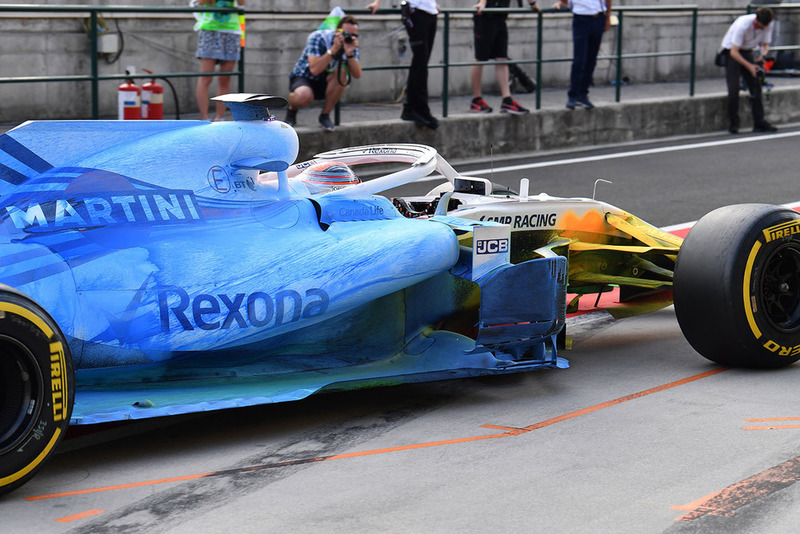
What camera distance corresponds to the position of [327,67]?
40.7ft

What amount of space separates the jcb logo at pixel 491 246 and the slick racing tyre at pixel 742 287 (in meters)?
0.95

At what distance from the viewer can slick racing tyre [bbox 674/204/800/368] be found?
5.77 meters

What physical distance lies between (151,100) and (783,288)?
8.15 m

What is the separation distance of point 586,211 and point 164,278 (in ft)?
8.08

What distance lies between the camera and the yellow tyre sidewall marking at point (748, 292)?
577cm

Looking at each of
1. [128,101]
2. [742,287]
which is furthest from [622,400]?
[128,101]

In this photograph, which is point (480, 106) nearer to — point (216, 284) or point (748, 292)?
point (748, 292)

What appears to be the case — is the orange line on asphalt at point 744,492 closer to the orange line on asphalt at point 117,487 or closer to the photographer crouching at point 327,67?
the orange line on asphalt at point 117,487

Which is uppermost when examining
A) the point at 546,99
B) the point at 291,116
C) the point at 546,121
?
the point at 546,99

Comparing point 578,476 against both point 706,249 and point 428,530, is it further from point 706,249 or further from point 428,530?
point 706,249

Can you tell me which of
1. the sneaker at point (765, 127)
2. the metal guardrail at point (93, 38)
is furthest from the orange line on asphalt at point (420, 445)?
the sneaker at point (765, 127)

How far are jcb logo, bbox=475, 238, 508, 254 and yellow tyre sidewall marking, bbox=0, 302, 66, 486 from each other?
1931 millimetres

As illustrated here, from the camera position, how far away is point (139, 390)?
16.0 ft

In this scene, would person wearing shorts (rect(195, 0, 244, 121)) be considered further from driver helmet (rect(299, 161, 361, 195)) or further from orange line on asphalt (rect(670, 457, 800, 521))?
orange line on asphalt (rect(670, 457, 800, 521))
